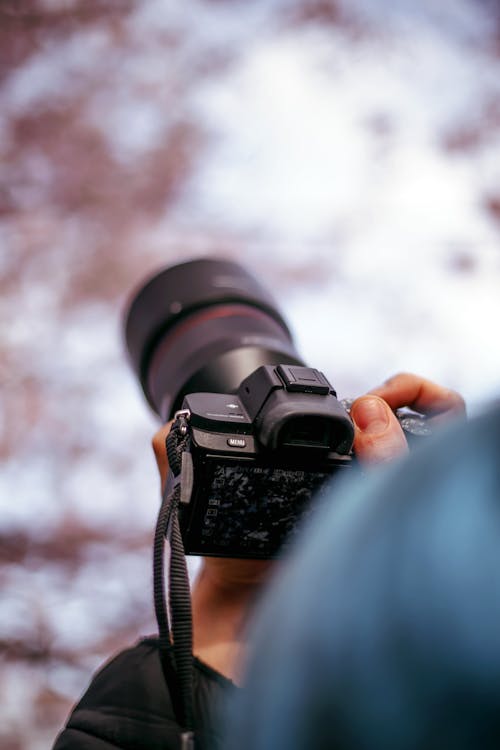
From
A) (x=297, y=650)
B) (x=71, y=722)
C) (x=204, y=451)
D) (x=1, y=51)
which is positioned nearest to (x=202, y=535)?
(x=204, y=451)

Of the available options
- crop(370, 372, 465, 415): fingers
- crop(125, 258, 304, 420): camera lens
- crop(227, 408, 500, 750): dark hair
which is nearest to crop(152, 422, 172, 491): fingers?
crop(125, 258, 304, 420): camera lens

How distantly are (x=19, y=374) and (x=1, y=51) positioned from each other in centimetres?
59

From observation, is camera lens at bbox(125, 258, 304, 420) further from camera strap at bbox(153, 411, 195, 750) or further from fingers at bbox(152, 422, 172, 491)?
camera strap at bbox(153, 411, 195, 750)

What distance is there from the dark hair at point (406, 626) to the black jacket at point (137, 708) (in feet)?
1.42

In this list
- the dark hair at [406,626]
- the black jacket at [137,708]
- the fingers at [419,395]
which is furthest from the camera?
the fingers at [419,395]

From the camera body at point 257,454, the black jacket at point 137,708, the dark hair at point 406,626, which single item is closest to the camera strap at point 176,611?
the camera body at point 257,454

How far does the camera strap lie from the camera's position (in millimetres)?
480

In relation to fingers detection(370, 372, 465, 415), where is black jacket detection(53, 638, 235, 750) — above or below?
below

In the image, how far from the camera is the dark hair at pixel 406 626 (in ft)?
0.62

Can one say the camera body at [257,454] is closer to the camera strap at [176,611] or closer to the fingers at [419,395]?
the camera strap at [176,611]

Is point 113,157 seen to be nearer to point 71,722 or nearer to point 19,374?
point 19,374

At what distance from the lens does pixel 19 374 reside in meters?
1.42

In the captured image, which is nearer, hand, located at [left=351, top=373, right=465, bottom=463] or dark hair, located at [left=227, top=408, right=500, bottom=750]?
dark hair, located at [left=227, top=408, right=500, bottom=750]

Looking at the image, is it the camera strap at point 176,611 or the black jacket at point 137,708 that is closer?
the camera strap at point 176,611
